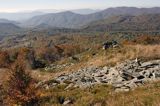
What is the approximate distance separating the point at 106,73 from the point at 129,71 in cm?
293

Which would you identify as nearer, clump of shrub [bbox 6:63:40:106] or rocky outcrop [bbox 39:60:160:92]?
clump of shrub [bbox 6:63:40:106]

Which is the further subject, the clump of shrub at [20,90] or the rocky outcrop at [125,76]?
the rocky outcrop at [125,76]

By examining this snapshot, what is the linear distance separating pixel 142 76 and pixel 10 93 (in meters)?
9.33

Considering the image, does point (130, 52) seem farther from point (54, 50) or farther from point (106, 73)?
point (54, 50)

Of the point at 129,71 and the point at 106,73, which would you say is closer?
the point at 129,71

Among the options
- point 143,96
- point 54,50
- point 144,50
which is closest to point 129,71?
point 144,50

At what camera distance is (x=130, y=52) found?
36438 millimetres

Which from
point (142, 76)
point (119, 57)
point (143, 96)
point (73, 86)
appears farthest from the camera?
point (119, 57)

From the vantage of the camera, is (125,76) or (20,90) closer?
(20,90)

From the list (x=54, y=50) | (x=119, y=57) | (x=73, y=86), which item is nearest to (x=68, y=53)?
(x=54, y=50)

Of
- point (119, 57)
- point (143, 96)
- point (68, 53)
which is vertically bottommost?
point (68, 53)

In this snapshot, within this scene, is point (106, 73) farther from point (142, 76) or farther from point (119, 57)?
point (119, 57)

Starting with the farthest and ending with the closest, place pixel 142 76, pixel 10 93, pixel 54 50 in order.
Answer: pixel 54 50
pixel 142 76
pixel 10 93

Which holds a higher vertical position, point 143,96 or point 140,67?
point 143,96
